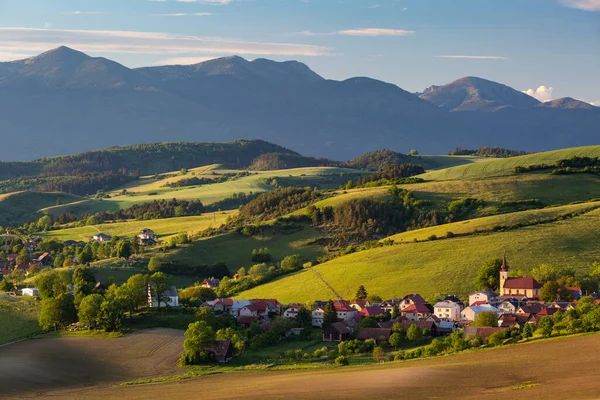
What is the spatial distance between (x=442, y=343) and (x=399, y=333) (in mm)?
8450

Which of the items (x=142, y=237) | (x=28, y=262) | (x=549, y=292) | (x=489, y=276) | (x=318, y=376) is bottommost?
(x=28, y=262)

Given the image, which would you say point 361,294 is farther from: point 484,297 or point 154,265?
point 154,265

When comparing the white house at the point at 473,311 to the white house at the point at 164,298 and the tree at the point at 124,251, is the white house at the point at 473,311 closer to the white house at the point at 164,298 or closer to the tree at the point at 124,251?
the white house at the point at 164,298

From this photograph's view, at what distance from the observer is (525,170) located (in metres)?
189

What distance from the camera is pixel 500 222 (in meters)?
132

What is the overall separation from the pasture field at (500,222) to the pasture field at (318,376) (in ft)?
197

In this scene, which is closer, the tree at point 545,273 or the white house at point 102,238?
the tree at point 545,273

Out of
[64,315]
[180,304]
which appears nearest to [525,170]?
[180,304]

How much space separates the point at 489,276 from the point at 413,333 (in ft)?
88.8

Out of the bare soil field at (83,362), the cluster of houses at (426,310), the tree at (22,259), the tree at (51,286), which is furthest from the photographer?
the tree at (22,259)

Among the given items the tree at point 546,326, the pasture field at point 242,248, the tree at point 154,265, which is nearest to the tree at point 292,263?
the pasture field at point 242,248

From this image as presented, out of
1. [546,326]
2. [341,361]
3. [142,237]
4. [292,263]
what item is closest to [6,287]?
[292,263]

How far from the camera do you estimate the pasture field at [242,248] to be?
148 m

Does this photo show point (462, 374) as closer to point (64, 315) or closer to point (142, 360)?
point (142, 360)
